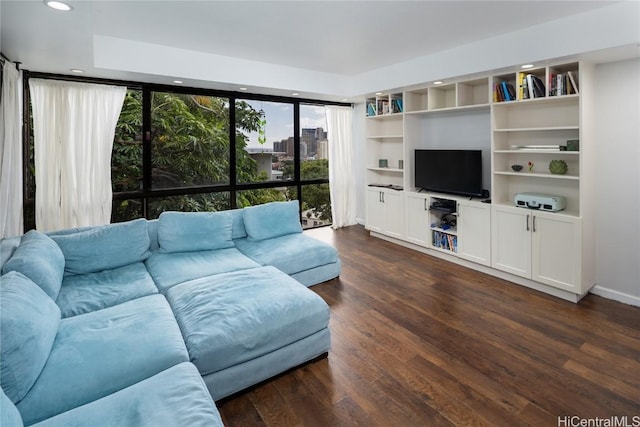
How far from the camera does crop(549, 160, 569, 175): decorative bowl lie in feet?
11.2

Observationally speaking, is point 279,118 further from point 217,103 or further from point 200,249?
point 200,249

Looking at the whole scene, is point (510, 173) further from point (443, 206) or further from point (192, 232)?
point (192, 232)

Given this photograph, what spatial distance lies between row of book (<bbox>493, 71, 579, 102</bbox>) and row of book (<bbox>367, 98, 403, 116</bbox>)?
1491 millimetres

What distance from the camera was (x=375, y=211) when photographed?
559 centimetres

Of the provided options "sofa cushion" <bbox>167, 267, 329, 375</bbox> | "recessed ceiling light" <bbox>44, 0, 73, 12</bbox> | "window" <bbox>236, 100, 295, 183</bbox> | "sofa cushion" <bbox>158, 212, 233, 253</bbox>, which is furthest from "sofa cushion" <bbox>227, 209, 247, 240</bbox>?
"recessed ceiling light" <bbox>44, 0, 73, 12</bbox>

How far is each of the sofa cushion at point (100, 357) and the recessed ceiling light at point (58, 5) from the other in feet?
5.82

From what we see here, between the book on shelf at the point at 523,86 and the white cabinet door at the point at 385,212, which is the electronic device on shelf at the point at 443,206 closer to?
the white cabinet door at the point at 385,212

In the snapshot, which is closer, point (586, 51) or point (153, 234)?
point (586, 51)

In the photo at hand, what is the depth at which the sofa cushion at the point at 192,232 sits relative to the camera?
337 centimetres

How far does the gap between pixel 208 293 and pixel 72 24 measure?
77.2 inches

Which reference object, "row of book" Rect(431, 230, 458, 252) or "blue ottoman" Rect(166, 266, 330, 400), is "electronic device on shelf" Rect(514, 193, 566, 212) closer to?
"row of book" Rect(431, 230, 458, 252)

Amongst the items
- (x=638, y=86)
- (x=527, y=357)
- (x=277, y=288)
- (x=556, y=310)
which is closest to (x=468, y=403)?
(x=527, y=357)

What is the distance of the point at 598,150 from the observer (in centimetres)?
335

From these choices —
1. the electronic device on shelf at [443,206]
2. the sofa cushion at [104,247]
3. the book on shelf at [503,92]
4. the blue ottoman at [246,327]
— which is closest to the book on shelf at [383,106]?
the electronic device on shelf at [443,206]
